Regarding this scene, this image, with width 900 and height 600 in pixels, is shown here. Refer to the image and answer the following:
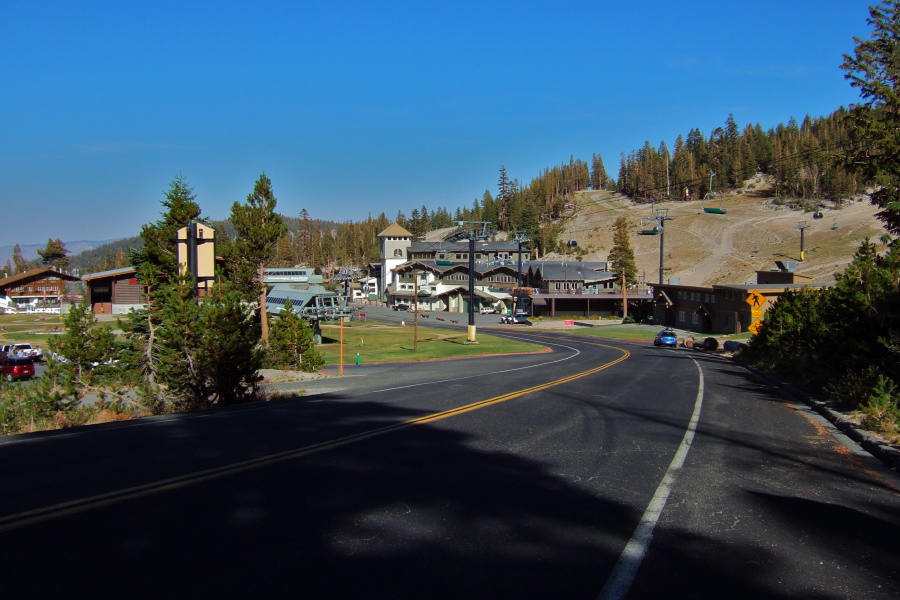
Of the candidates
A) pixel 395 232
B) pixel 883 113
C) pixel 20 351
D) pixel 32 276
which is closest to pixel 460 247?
pixel 395 232

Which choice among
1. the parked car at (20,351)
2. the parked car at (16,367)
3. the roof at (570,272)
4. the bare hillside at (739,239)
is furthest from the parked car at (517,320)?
the parked car at (16,367)

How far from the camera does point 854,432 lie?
11789mm

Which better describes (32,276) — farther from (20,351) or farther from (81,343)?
(81,343)

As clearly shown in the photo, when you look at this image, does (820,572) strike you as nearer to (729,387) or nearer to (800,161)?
(729,387)

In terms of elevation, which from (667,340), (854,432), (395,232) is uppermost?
(395,232)

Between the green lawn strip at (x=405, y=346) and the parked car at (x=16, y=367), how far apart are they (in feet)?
55.0

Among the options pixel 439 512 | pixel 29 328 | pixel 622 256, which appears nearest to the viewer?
pixel 439 512

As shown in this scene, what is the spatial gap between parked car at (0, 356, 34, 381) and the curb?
36.4m

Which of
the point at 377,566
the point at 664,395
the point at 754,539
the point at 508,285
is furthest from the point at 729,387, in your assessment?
the point at 508,285

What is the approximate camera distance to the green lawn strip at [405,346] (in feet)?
154

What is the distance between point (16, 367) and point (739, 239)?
Answer: 14390 centimetres

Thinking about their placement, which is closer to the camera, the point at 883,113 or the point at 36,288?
the point at 883,113

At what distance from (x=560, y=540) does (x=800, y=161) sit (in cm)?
20182

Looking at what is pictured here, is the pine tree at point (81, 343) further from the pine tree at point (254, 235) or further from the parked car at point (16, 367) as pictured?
the pine tree at point (254, 235)
